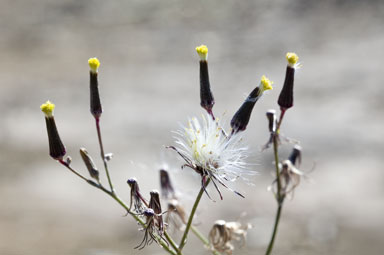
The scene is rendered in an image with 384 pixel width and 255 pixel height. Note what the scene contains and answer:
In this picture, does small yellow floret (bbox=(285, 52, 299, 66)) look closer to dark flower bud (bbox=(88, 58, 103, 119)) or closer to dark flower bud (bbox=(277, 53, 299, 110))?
dark flower bud (bbox=(277, 53, 299, 110))

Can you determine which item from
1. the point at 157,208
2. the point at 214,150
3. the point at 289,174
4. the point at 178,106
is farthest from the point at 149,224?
the point at 178,106

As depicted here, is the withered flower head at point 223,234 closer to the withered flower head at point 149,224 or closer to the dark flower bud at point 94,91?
the withered flower head at point 149,224

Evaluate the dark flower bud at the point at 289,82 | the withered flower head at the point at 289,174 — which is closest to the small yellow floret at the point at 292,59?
the dark flower bud at the point at 289,82

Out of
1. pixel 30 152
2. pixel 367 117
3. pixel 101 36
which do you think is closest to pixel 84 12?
pixel 101 36

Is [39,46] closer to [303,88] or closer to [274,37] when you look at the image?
[274,37]

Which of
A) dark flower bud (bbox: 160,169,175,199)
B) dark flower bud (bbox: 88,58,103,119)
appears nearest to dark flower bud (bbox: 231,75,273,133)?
dark flower bud (bbox: 88,58,103,119)

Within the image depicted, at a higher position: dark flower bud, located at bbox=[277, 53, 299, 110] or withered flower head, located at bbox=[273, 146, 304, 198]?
dark flower bud, located at bbox=[277, 53, 299, 110]
